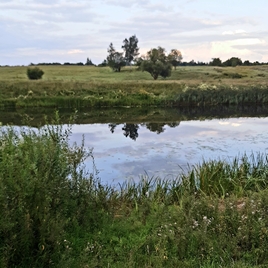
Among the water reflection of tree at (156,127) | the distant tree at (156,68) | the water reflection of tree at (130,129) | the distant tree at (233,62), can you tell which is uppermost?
the distant tree at (233,62)

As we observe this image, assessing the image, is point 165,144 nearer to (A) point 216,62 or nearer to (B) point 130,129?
(B) point 130,129

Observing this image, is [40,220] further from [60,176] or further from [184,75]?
[184,75]

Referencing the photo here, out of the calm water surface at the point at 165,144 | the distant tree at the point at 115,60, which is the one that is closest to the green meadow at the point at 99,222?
the calm water surface at the point at 165,144

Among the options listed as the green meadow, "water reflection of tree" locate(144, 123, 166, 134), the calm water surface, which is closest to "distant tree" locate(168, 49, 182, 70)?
the calm water surface

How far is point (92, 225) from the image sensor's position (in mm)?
5109

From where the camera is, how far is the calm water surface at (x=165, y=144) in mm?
11188

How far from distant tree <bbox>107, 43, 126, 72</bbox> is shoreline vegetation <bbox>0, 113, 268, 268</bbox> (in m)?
60.2

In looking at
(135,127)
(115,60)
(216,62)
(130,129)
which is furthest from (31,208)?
(216,62)

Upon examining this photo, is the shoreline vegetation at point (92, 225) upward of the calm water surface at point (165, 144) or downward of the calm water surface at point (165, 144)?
upward

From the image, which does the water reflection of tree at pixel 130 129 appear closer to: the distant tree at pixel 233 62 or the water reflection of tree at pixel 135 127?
the water reflection of tree at pixel 135 127

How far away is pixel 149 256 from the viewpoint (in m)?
4.30

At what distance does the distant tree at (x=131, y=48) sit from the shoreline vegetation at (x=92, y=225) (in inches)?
3110

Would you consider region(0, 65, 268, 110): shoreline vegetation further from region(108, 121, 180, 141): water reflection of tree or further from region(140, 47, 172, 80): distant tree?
region(140, 47, 172, 80): distant tree

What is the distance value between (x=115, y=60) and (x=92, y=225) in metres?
62.6
